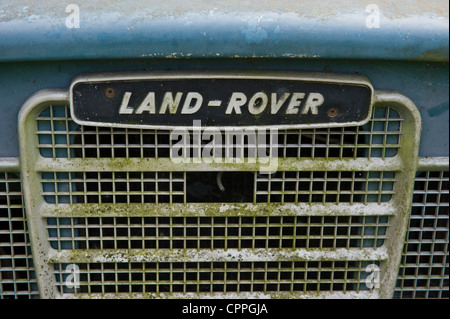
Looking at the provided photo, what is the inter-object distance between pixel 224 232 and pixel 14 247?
700 mm

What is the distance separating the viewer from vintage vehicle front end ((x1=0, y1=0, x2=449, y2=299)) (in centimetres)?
147

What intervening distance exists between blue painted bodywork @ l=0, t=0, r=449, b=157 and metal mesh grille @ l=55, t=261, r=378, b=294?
23.5 inches

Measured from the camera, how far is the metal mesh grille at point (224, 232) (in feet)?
5.59

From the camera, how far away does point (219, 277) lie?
184 centimetres

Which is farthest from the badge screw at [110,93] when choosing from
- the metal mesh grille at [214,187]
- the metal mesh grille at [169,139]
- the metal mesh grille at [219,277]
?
the metal mesh grille at [219,277]

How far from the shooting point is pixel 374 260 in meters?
1.77

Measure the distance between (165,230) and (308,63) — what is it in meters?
0.70

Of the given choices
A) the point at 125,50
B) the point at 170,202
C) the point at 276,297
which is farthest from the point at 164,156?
the point at 276,297

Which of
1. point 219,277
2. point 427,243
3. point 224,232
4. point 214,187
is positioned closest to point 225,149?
point 214,187

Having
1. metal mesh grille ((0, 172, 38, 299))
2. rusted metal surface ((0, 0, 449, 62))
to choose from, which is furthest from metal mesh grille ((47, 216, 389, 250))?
rusted metal surface ((0, 0, 449, 62))

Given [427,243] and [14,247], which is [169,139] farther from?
[427,243]

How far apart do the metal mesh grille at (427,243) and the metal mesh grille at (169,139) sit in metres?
0.20

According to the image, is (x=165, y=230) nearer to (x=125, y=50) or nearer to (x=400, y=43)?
(x=125, y=50)

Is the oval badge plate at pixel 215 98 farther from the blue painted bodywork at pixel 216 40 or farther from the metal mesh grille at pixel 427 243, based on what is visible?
the metal mesh grille at pixel 427 243
